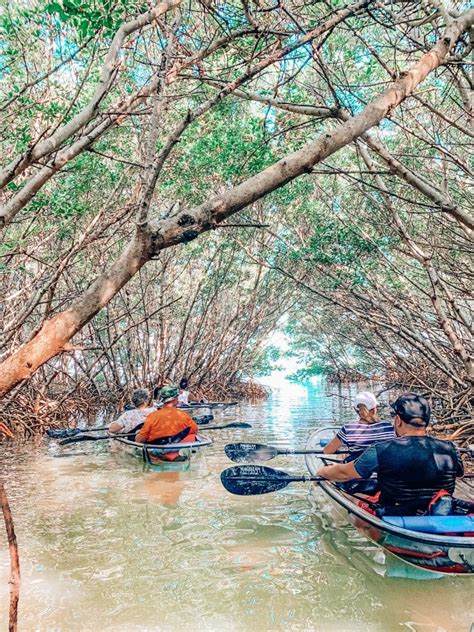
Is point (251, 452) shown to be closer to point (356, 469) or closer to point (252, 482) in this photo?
point (252, 482)

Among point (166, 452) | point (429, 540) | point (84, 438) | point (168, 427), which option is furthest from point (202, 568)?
point (84, 438)

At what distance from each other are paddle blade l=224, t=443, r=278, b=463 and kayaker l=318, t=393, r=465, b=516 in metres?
1.70

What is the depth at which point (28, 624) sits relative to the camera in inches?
108

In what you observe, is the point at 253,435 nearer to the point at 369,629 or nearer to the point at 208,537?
the point at 208,537

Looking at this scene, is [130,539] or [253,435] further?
[253,435]

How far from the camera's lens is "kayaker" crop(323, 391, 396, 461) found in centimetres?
467

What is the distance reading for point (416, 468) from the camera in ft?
10.8

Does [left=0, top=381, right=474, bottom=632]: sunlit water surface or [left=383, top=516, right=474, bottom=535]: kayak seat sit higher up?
[left=383, top=516, right=474, bottom=535]: kayak seat

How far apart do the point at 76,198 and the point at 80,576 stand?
571 cm

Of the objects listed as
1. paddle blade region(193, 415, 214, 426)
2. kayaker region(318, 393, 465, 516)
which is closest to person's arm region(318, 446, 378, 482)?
kayaker region(318, 393, 465, 516)

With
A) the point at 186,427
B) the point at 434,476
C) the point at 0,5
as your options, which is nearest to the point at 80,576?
the point at 434,476

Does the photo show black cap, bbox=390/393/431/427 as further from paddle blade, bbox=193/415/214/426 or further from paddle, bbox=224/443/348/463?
paddle blade, bbox=193/415/214/426

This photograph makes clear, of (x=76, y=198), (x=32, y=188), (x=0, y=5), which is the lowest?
(x=32, y=188)

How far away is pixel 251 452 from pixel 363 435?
124cm
